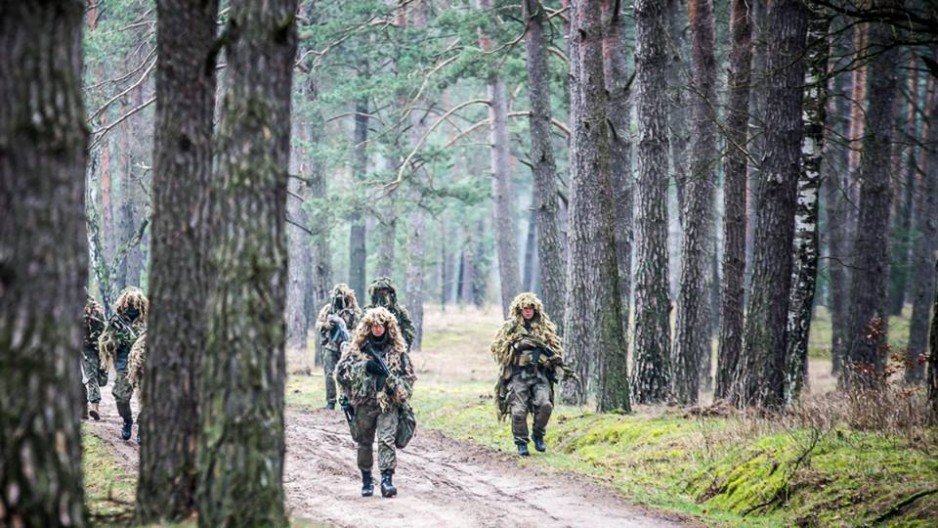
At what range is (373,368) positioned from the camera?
466 inches

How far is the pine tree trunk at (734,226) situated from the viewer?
54.5ft

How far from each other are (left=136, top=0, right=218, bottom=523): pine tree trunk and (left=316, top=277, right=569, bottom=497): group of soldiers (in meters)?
4.19

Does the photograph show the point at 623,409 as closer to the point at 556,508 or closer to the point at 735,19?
the point at 556,508

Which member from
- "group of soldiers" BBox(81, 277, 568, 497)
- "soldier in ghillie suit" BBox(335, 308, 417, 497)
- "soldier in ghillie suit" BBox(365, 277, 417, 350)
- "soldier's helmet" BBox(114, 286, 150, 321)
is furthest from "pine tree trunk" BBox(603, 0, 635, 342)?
"soldier's helmet" BBox(114, 286, 150, 321)

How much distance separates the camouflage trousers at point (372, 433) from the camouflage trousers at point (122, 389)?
214 inches

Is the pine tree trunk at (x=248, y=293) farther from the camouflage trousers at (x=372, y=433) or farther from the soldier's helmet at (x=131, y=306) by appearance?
the soldier's helmet at (x=131, y=306)

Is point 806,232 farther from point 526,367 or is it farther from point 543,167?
point 543,167

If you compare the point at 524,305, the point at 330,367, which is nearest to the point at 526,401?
the point at 524,305

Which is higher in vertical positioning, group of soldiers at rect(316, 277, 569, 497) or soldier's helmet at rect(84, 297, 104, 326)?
soldier's helmet at rect(84, 297, 104, 326)

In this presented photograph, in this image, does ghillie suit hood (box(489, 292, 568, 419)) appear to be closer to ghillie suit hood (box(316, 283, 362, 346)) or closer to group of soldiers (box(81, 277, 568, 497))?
group of soldiers (box(81, 277, 568, 497))

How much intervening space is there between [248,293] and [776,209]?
8974 mm

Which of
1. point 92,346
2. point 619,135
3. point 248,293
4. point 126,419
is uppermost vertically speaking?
point 619,135

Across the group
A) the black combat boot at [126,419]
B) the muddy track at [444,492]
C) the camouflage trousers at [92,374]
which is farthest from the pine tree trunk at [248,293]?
the camouflage trousers at [92,374]

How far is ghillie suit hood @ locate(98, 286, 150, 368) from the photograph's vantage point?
1577 cm
